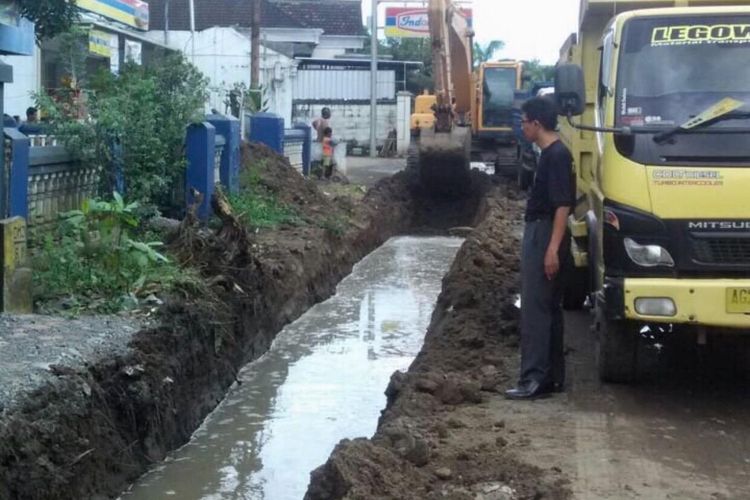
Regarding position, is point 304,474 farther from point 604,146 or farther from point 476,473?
point 604,146

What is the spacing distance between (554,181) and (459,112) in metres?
17.5

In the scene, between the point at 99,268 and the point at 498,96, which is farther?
the point at 498,96

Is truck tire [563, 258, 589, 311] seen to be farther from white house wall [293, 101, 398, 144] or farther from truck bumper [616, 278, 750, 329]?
white house wall [293, 101, 398, 144]

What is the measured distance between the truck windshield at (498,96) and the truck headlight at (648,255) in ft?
67.3

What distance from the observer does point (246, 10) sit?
49.3 metres

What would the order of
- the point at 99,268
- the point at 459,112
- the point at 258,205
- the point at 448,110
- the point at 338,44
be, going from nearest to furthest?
the point at 99,268, the point at 258,205, the point at 448,110, the point at 459,112, the point at 338,44

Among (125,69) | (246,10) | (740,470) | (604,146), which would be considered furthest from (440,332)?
(246,10)

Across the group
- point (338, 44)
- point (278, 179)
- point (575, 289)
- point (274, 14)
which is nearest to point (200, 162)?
point (278, 179)

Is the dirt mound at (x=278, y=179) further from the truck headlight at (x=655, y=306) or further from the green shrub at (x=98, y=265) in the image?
the truck headlight at (x=655, y=306)

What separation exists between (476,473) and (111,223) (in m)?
5.49

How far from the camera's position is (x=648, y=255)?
7.36 m

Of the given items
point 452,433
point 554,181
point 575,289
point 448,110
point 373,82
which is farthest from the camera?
point 373,82

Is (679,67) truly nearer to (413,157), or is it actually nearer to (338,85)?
(413,157)

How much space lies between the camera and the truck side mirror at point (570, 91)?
25.8ft
